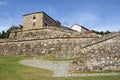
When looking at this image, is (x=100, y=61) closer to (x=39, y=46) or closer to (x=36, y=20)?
(x=39, y=46)

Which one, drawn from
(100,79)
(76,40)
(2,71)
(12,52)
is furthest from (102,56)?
(12,52)

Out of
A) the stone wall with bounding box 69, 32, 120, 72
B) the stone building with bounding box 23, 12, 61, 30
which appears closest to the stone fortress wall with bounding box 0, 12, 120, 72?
the stone wall with bounding box 69, 32, 120, 72

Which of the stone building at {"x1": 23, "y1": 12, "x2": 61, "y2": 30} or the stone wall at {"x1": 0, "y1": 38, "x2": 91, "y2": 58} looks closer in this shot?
the stone wall at {"x1": 0, "y1": 38, "x2": 91, "y2": 58}

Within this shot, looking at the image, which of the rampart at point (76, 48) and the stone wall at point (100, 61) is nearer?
the stone wall at point (100, 61)

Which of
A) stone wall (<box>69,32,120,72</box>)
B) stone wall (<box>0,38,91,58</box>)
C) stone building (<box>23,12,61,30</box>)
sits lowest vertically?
stone wall (<box>69,32,120,72</box>)

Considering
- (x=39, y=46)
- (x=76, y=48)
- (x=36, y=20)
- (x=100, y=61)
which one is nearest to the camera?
(x=100, y=61)

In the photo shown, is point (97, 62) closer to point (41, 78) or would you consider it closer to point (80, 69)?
point (80, 69)

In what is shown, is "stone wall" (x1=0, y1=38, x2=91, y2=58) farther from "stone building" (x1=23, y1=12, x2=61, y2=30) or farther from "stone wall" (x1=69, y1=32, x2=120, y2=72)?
"stone building" (x1=23, y1=12, x2=61, y2=30)

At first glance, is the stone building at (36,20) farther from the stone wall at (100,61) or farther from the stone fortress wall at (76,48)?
the stone wall at (100,61)

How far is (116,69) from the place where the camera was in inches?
610

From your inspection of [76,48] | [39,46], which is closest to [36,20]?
[39,46]

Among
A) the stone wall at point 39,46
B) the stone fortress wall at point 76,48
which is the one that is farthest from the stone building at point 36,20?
the stone wall at point 39,46

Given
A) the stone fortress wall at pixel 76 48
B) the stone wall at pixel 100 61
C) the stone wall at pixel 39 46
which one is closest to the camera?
the stone wall at pixel 100 61

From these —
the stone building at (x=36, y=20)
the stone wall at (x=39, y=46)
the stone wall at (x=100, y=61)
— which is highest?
the stone building at (x=36, y=20)
